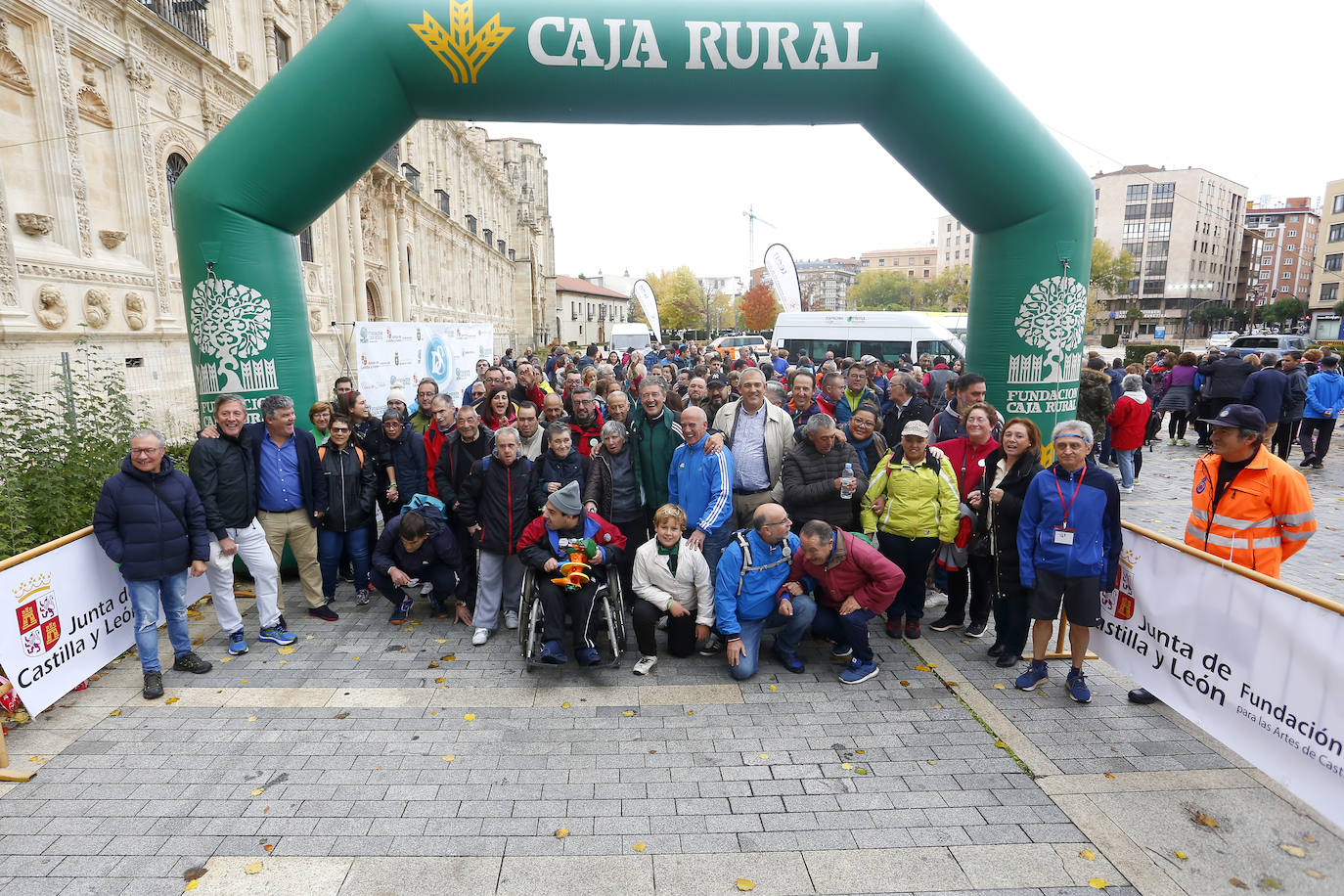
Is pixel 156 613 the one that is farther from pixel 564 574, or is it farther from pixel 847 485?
pixel 847 485

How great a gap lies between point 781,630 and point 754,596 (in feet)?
1.44

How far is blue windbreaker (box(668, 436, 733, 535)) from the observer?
5.66m

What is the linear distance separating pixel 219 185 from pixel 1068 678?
818 centimetres

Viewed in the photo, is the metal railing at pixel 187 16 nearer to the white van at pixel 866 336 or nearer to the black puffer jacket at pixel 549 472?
the black puffer jacket at pixel 549 472

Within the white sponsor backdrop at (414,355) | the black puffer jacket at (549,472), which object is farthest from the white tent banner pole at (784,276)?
the black puffer jacket at (549,472)

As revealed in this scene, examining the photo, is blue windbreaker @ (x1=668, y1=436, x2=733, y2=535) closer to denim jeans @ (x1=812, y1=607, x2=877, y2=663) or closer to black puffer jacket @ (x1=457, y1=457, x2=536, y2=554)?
denim jeans @ (x1=812, y1=607, x2=877, y2=663)

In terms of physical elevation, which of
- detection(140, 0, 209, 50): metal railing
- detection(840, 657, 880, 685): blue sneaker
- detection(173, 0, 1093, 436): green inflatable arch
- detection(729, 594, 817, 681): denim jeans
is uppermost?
detection(140, 0, 209, 50): metal railing

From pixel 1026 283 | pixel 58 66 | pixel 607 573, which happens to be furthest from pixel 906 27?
pixel 58 66

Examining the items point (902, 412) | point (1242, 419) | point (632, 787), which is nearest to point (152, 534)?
point (632, 787)

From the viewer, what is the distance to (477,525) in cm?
599

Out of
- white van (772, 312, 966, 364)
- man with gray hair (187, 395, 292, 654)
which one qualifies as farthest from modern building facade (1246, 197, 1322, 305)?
man with gray hair (187, 395, 292, 654)

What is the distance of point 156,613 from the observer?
16.4ft

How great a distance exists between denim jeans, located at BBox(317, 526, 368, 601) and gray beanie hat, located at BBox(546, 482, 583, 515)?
2.46 m

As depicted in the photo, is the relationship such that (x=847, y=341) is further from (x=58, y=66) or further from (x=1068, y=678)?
(x=58, y=66)
